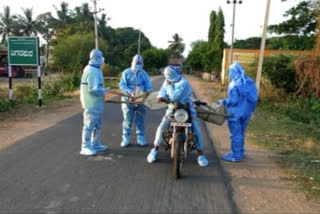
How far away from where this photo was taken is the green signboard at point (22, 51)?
11.9 m

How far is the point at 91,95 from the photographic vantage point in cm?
572

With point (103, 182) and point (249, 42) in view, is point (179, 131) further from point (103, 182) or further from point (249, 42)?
point (249, 42)

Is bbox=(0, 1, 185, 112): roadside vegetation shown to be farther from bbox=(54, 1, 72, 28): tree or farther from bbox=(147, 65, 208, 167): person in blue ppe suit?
bbox=(147, 65, 208, 167): person in blue ppe suit

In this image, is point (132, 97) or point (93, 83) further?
point (132, 97)

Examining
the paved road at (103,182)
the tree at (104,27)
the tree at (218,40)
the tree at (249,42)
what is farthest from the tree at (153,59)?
the paved road at (103,182)

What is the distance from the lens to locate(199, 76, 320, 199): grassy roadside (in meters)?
4.98

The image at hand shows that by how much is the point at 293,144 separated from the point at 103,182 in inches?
184

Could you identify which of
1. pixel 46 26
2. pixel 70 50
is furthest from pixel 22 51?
pixel 46 26

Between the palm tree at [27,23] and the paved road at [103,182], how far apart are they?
196 ft

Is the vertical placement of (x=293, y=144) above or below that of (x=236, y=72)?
below

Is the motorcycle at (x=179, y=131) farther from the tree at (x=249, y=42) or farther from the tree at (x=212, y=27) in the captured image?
the tree at (x=249, y=42)

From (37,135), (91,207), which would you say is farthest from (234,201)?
(37,135)

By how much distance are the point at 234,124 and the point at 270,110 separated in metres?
8.05

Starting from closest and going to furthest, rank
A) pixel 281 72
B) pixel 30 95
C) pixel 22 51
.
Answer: pixel 22 51, pixel 30 95, pixel 281 72
